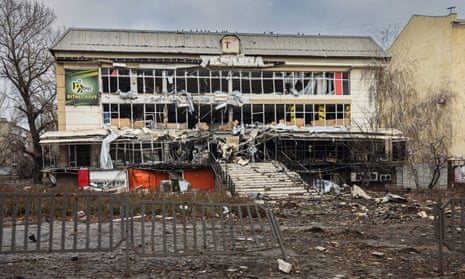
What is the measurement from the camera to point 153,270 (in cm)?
620

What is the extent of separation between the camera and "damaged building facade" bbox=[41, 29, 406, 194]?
97.3 feet

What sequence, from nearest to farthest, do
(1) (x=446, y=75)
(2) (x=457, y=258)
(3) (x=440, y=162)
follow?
(2) (x=457, y=258) < (3) (x=440, y=162) < (1) (x=446, y=75)

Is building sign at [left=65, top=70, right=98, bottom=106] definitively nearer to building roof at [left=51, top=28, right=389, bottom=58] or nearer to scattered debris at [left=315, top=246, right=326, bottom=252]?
building roof at [left=51, top=28, right=389, bottom=58]

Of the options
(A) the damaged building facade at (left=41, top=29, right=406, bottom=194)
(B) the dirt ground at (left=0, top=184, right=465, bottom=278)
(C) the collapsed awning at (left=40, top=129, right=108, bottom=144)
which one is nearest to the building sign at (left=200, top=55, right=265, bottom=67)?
(A) the damaged building facade at (left=41, top=29, right=406, bottom=194)

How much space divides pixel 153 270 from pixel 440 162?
80.4ft

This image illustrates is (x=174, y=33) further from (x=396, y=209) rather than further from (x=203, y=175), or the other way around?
(x=396, y=209)

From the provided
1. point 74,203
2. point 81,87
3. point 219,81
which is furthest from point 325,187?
point 74,203

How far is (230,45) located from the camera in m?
33.8

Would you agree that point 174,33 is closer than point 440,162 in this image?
No

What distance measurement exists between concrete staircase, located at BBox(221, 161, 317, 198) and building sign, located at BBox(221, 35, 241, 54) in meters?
11.2

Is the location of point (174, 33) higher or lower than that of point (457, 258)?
higher

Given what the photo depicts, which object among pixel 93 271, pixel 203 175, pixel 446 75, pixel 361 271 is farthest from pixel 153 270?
pixel 446 75

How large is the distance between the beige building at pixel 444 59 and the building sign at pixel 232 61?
11.5 m

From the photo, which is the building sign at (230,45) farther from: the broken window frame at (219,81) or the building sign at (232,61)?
the broken window frame at (219,81)
